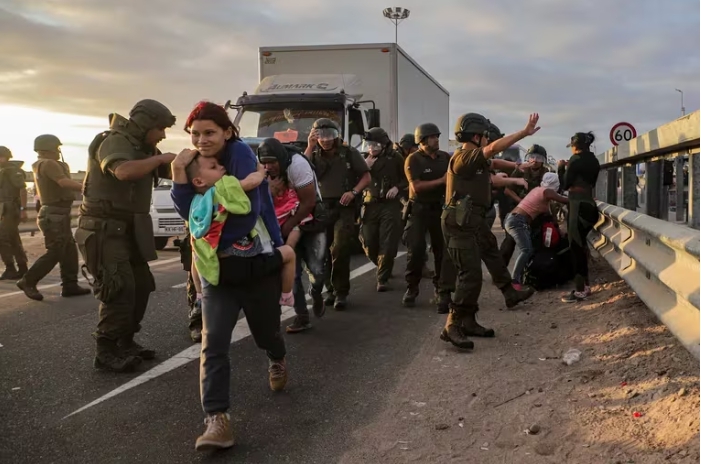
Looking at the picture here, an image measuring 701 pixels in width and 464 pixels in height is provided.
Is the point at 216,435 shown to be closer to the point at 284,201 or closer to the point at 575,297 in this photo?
the point at 284,201

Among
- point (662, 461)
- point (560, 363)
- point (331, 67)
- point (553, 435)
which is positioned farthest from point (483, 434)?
point (331, 67)

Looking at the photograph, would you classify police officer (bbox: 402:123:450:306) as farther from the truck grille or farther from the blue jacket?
the truck grille

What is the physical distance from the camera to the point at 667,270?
11.7 feet

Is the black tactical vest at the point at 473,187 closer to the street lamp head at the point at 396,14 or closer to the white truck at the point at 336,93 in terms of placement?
the white truck at the point at 336,93

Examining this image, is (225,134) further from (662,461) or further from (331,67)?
(331,67)

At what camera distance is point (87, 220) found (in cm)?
479

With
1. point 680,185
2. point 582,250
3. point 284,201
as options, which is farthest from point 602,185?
point 284,201

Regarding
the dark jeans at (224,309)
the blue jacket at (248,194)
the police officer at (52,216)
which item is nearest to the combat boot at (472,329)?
the dark jeans at (224,309)

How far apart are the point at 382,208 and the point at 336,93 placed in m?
4.23

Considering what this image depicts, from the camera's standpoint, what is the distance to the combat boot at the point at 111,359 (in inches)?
187

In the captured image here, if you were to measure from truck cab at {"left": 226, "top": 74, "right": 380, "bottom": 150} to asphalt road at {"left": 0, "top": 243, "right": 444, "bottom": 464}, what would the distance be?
4810mm

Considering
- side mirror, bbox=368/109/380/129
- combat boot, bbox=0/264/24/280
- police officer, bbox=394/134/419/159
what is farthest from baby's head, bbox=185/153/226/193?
side mirror, bbox=368/109/380/129

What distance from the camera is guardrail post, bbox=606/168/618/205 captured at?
9.02 metres

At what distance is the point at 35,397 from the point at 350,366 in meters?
2.19
